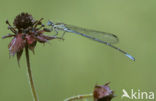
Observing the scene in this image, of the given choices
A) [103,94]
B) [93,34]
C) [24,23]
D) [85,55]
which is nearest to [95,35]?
[93,34]

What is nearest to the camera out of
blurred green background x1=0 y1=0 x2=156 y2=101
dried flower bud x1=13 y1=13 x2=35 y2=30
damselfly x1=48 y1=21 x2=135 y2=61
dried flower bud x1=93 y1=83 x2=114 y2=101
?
dried flower bud x1=93 y1=83 x2=114 y2=101

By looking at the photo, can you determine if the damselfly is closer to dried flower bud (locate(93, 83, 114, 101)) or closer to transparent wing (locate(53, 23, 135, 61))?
transparent wing (locate(53, 23, 135, 61))

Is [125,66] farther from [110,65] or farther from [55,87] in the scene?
[55,87]

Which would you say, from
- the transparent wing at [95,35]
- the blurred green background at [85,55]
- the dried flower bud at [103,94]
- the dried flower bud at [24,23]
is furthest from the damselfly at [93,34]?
the blurred green background at [85,55]

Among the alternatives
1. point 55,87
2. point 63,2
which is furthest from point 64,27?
point 63,2

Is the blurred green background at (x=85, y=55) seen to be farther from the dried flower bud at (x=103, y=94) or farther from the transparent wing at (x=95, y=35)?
the dried flower bud at (x=103, y=94)

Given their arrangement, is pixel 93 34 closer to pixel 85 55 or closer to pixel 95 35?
pixel 95 35

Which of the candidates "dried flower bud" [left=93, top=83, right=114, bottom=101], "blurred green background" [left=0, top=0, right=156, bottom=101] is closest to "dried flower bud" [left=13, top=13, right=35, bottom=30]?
"dried flower bud" [left=93, top=83, right=114, bottom=101]

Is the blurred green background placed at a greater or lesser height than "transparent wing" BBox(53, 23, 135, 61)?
greater
